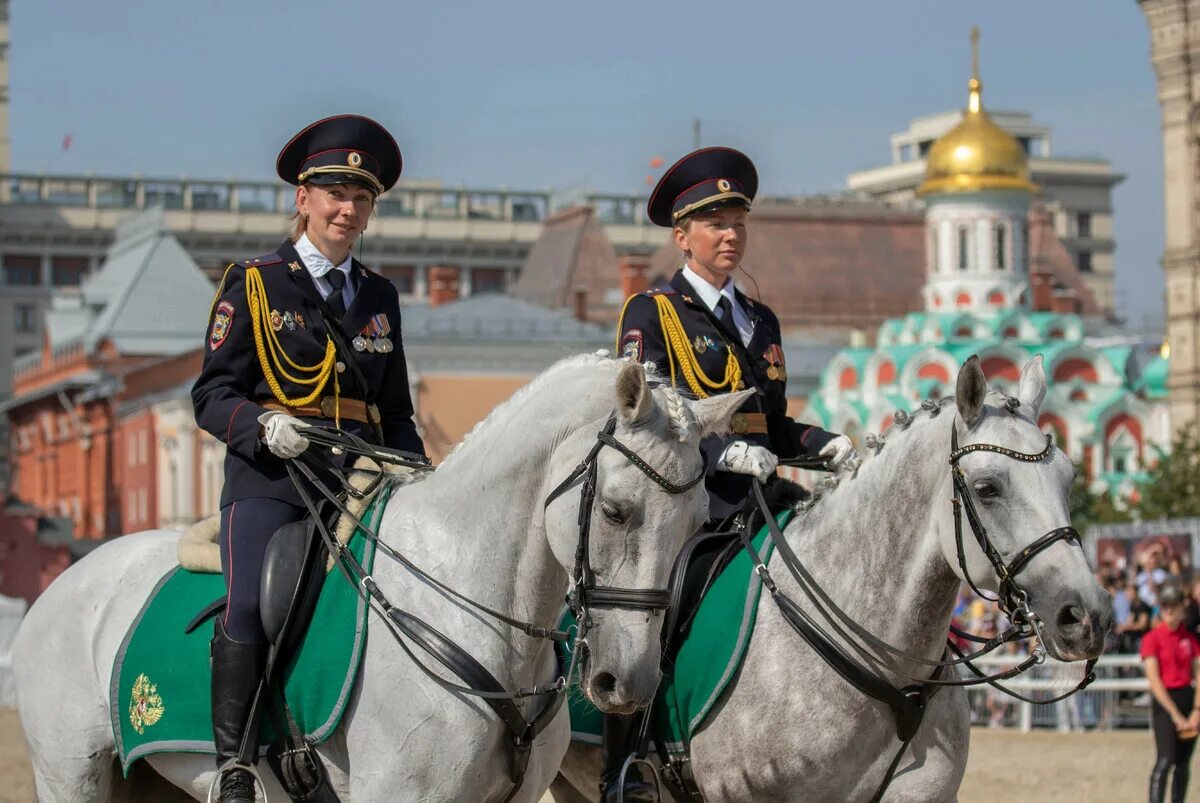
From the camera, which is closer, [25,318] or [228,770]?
[228,770]

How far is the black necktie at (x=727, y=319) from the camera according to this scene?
8570 millimetres

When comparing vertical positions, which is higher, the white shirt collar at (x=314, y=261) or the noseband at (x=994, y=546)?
the white shirt collar at (x=314, y=261)

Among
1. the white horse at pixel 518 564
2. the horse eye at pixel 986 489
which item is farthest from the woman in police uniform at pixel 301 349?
the horse eye at pixel 986 489

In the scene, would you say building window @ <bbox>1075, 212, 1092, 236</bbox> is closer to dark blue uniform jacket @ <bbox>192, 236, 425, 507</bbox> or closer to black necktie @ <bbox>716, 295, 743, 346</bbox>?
black necktie @ <bbox>716, 295, 743, 346</bbox>

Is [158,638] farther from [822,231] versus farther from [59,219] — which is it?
[59,219]

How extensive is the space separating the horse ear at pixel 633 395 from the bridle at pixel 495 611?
86 millimetres

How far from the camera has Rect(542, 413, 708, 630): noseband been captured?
6.21 m

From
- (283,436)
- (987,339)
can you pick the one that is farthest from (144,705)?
(987,339)

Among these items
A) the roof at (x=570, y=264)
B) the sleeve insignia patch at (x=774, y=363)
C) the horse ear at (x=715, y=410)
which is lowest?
the horse ear at (x=715, y=410)

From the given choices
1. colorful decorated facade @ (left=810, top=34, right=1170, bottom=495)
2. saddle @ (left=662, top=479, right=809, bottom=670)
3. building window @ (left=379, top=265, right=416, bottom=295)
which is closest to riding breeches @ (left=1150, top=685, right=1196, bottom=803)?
saddle @ (left=662, top=479, right=809, bottom=670)

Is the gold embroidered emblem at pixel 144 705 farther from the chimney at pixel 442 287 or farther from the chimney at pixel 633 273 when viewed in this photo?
the chimney at pixel 442 287

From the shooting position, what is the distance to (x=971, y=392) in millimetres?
7262

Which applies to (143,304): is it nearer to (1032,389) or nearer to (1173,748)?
(1173,748)

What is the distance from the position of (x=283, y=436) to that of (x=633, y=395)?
3.78ft
